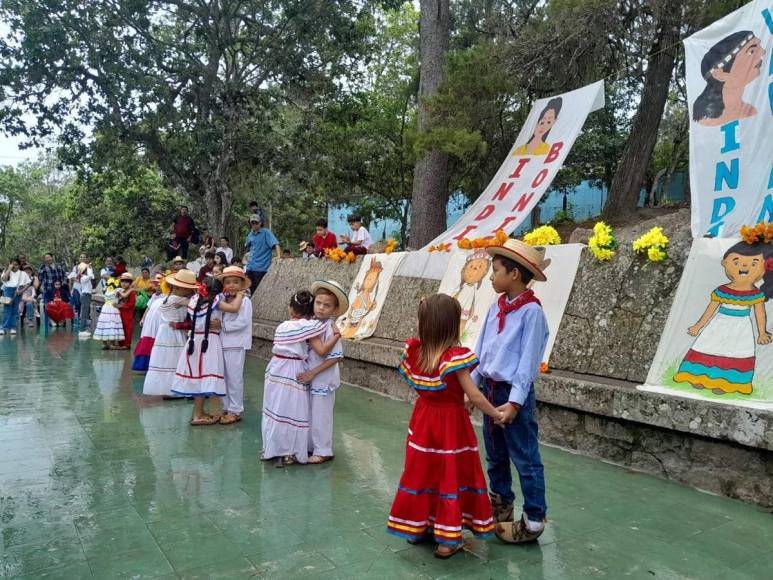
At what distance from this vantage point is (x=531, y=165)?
909 cm

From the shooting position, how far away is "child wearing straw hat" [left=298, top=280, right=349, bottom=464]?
475 cm

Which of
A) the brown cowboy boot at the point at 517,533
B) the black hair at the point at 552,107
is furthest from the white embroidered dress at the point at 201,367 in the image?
the black hair at the point at 552,107

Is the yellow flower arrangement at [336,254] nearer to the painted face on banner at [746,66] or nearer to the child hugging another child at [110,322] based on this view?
the child hugging another child at [110,322]

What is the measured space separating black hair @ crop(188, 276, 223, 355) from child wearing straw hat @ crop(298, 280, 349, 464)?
1347 mm

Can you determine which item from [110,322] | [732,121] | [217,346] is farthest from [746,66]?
[110,322]

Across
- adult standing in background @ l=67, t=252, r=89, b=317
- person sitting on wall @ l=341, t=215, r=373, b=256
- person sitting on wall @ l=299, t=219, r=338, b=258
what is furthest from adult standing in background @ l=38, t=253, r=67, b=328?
person sitting on wall @ l=341, t=215, r=373, b=256

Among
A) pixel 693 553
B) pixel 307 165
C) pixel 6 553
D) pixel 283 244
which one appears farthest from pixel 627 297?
pixel 283 244

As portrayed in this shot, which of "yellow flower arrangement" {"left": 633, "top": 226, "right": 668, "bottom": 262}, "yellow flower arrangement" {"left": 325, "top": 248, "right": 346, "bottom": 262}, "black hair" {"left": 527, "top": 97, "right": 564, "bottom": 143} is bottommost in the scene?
"yellow flower arrangement" {"left": 325, "top": 248, "right": 346, "bottom": 262}

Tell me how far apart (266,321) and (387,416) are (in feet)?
19.1

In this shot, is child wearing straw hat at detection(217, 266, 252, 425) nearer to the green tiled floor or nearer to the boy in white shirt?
the boy in white shirt

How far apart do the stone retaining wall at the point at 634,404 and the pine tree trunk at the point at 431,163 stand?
669cm

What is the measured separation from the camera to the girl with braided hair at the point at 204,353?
5801 millimetres

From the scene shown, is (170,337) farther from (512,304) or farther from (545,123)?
(545,123)

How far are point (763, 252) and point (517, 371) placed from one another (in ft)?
8.31
